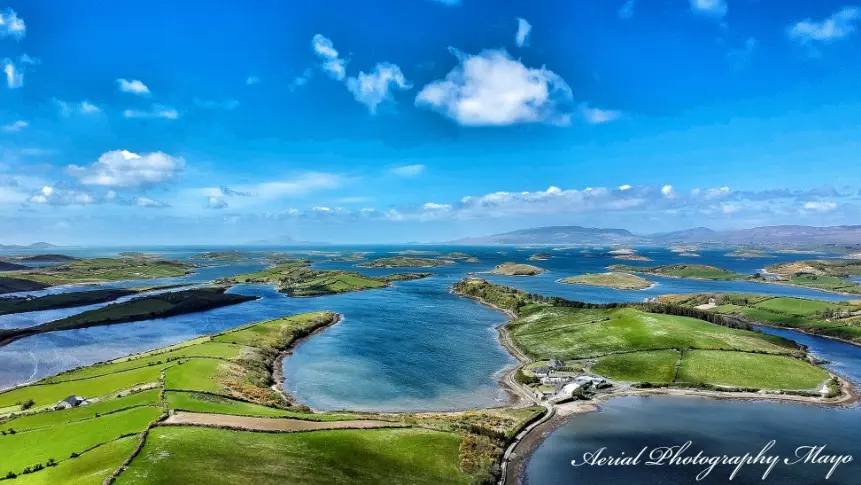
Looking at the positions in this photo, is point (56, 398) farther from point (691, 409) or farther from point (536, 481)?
point (691, 409)

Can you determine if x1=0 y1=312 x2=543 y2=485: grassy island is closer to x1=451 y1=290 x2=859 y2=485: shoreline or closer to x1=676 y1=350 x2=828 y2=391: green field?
x1=451 y1=290 x2=859 y2=485: shoreline

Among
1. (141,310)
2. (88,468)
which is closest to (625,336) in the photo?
(88,468)

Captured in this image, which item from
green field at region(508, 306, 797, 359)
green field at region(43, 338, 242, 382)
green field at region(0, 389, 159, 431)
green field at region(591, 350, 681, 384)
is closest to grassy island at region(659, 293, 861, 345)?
green field at region(508, 306, 797, 359)

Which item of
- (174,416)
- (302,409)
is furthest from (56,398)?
(302,409)

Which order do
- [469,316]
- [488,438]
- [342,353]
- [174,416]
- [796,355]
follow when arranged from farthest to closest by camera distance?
[469,316]
[342,353]
[796,355]
[488,438]
[174,416]

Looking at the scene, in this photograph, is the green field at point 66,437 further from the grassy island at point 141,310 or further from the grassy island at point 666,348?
the grassy island at point 141,310
